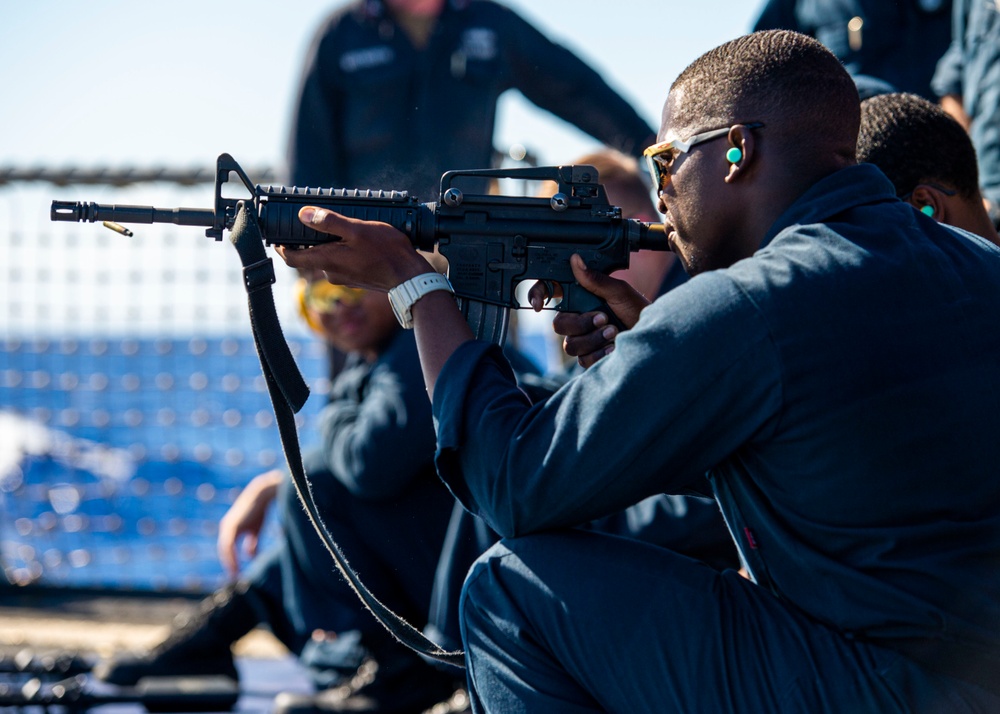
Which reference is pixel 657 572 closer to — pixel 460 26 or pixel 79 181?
pixel 460 26

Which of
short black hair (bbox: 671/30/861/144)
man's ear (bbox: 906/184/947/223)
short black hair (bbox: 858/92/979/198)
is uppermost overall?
short black hair (bbox: 671/30/861/144)

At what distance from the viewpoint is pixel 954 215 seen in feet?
7.41

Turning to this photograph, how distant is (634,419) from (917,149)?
117cm

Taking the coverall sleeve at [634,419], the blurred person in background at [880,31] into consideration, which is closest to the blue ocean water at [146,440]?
the blurred person in background at [880,31]

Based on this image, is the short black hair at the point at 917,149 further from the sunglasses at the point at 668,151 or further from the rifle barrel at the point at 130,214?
the rifle barrel at the point at 130,214

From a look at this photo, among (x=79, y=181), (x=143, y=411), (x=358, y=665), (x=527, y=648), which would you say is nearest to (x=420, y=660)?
(x=358, y=665)

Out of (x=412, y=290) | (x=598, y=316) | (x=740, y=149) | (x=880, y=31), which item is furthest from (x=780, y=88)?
(x=880, y=31)

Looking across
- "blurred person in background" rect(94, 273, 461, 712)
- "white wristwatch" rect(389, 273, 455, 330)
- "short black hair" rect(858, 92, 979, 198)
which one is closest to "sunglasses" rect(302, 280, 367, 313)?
"blurred person in background" rect(94, 273, 461, 712)

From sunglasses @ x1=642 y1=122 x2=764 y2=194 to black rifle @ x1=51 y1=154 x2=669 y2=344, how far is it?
210 millimetres

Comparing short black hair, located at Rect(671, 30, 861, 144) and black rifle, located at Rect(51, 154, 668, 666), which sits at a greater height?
short black hair, located at Rect(671, 30, 861, 144)

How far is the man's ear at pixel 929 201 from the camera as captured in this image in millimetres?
2254

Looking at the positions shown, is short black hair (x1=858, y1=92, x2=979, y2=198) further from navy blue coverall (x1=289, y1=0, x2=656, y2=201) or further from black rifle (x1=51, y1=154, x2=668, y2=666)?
navy blue coverall (x1=289, y1=0, x2=656, y2=201)

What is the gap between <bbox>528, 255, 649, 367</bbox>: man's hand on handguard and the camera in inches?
80.2

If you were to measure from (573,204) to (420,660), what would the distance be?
1637mm
